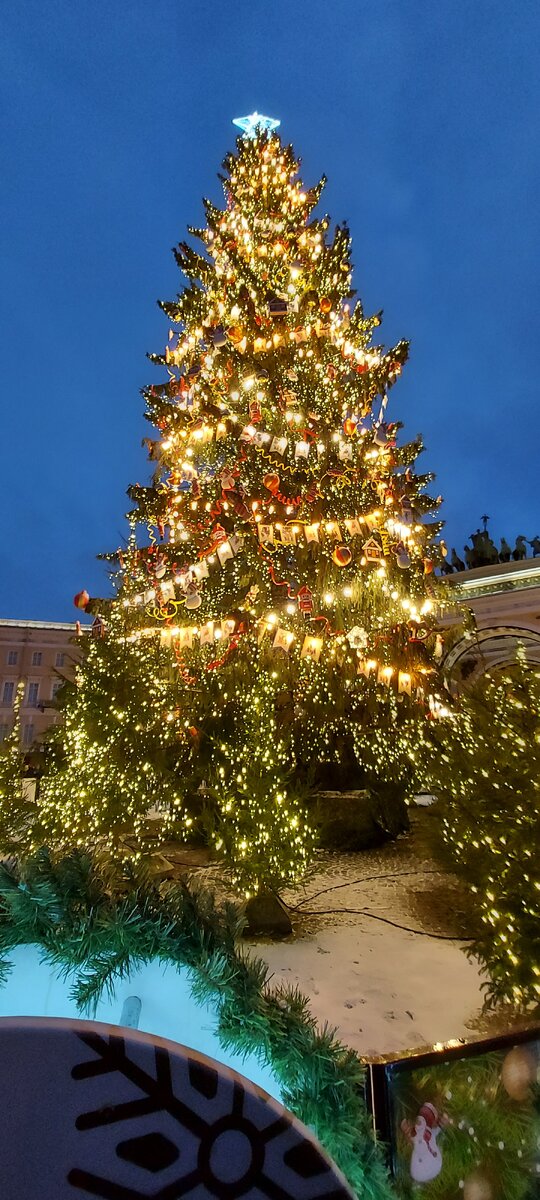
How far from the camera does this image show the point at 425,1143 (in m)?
1.43

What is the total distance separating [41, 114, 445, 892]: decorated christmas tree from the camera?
22.3 ft

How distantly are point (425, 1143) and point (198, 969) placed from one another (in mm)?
780

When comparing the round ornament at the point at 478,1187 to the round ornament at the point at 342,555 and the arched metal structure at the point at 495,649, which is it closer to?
the round ornament at the point at 342,555

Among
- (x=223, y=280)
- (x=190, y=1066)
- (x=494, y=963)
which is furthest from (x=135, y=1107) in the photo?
(x=223, y=280)

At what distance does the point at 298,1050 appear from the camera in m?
1.31

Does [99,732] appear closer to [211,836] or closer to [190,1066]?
[211,836]

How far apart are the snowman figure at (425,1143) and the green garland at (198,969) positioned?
135mm

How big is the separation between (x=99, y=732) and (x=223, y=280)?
8.05m

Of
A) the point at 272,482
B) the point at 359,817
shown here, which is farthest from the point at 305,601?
the point at 359,817

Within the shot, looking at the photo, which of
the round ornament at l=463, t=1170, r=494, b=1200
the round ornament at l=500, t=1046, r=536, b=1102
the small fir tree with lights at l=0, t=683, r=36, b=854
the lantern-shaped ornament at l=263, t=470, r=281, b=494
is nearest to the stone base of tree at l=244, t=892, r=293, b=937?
the small fir tree with lights at l=0, t=683, r=36, b=854

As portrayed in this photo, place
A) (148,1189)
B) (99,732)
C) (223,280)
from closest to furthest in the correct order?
(148,1189) < (99,732) < (223,280)

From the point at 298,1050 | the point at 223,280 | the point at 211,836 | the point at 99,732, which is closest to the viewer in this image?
the point at 298,1050

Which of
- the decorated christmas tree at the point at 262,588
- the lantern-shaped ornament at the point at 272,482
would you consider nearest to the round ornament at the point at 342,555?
the decorated christmas tree at the point at 262,588

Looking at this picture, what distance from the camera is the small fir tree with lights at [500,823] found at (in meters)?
3.27
